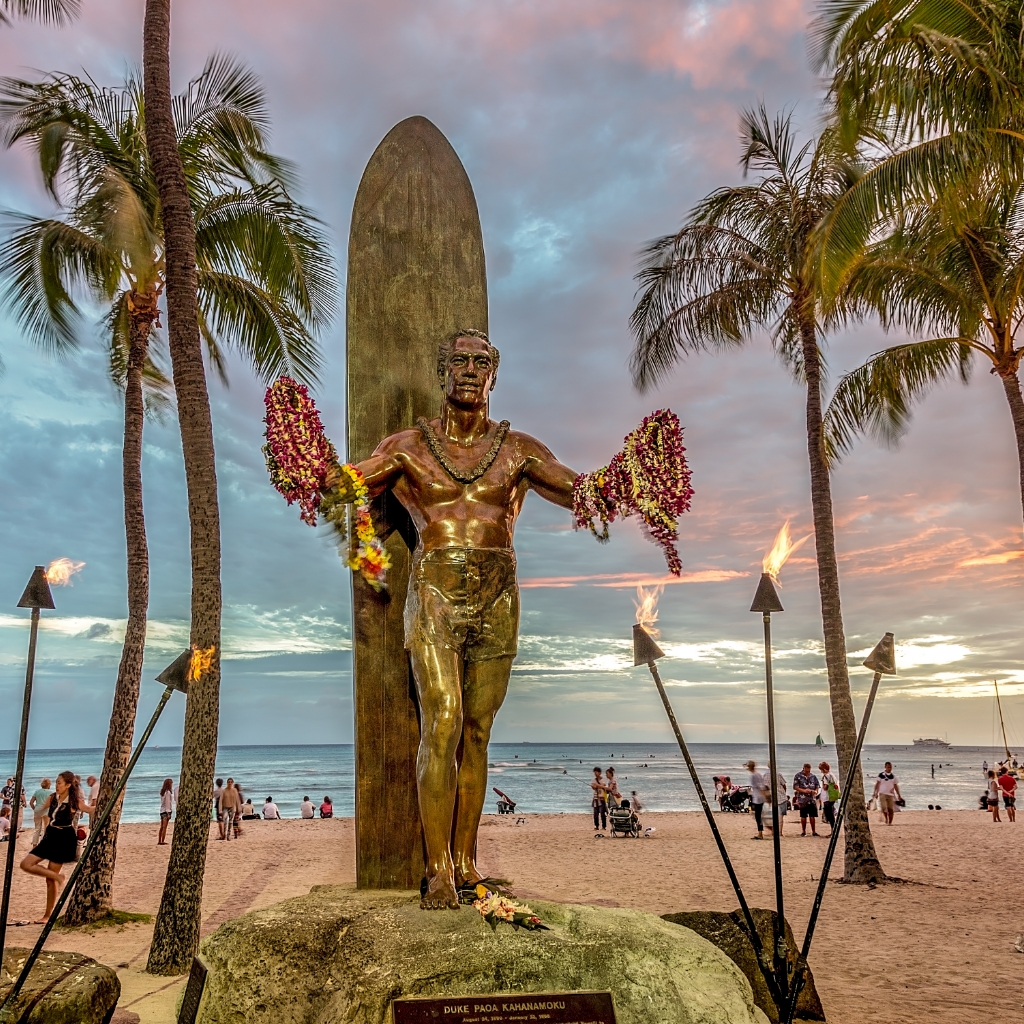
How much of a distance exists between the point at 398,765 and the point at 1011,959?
8293mm

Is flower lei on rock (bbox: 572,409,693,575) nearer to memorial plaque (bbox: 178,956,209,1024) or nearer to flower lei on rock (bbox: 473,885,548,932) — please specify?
flower lei on rock (bbox: 473,885,548,932)

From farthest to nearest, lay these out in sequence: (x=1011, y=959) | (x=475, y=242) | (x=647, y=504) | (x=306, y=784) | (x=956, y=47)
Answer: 1. (x=306, y=784)
2. (x=1011, y=959)
3. (x=956, y=47)
4. (x=475, y=242)
5. (x=647, y=504)

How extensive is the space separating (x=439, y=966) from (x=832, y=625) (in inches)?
443

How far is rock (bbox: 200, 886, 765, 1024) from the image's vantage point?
3.38m

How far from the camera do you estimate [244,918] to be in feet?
12.7

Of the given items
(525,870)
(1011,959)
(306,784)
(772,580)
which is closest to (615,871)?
(525,870)

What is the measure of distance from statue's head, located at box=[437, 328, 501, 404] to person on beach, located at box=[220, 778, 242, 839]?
22390mm

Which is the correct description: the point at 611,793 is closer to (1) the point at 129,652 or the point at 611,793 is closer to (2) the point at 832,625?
(2) the point at 832,625

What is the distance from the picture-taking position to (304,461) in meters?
3.93

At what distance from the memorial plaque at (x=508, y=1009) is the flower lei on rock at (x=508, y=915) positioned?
0.29m

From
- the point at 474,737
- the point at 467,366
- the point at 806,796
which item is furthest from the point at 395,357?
the point at 806,796

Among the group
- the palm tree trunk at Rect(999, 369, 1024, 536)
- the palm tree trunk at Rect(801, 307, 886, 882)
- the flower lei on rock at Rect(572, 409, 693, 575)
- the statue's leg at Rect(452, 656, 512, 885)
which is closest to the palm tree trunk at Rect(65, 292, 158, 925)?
the statue's leg at Rect(452, 656, 512, 885)

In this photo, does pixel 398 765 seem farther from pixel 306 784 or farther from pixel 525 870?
pixel 306 784

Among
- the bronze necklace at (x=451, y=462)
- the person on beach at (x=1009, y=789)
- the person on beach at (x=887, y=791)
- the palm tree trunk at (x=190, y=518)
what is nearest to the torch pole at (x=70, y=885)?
the bronze necklace at (x=451, y=462)
